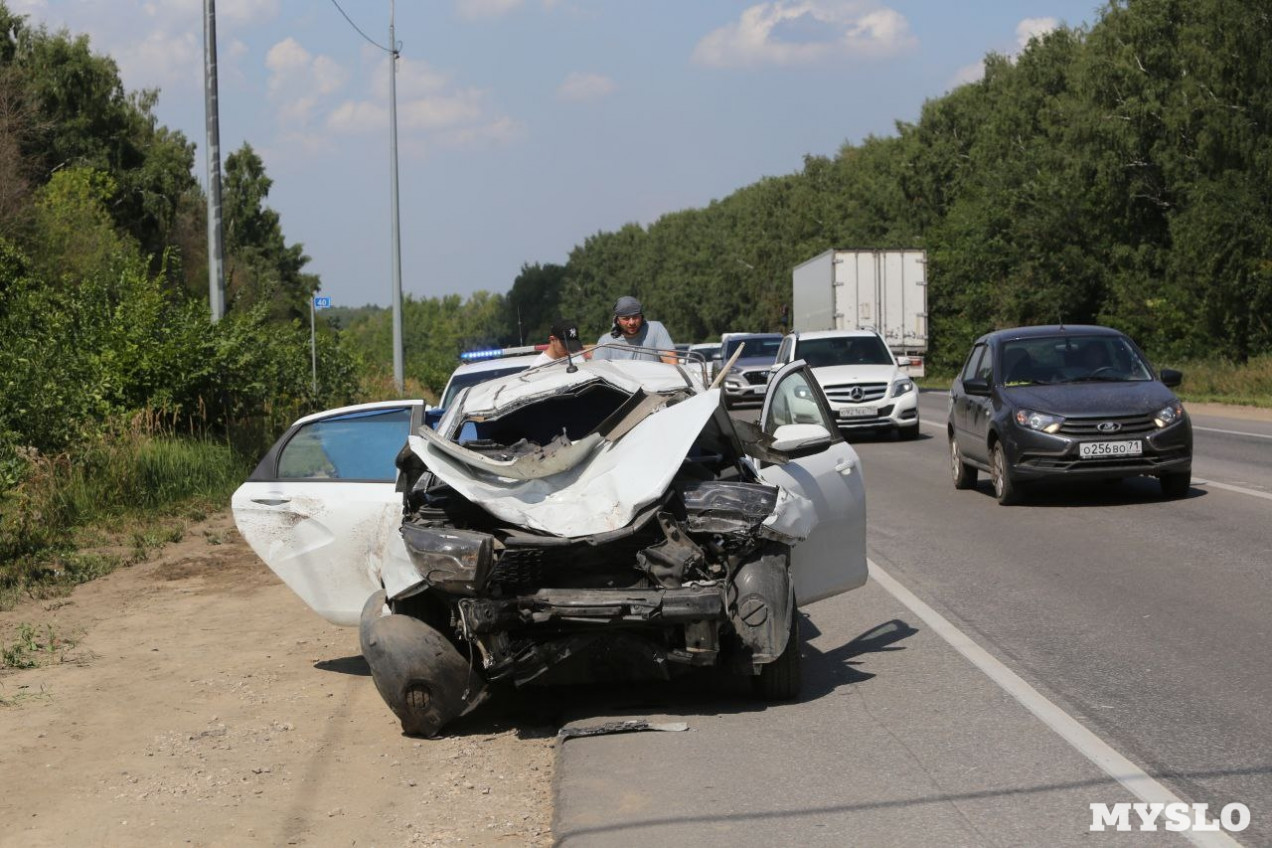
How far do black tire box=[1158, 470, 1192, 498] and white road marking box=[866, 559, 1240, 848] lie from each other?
586 centimetres

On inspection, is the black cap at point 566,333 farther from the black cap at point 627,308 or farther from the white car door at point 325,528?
the white car door at point 325,528

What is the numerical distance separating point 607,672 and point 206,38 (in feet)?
55.7

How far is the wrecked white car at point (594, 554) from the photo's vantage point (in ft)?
21.1

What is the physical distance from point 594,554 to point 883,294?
111 ft

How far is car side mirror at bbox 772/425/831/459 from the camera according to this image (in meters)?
7.54

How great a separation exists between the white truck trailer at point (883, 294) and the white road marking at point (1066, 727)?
30.3 metres

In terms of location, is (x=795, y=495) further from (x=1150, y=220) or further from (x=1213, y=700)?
(x=1150, y=220)

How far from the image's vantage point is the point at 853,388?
24.6m

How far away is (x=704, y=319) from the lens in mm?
138750

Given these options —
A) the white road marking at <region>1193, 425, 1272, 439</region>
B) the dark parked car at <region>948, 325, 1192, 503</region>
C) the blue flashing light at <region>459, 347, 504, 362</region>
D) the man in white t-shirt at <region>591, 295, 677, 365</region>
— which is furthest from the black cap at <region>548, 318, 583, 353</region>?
the white road marking at <region>1193, 425, 1272, 439</region>

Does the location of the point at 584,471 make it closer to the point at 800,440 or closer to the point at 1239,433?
the point at 800,440

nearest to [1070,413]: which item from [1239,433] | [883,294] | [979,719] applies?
[979,719]

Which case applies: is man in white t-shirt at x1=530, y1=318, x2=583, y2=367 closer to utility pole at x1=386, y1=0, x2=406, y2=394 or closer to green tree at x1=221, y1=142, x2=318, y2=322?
utility pole at x1=386, y1=0, x2=406, y2=394

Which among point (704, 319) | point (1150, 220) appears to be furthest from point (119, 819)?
point (704, 319)
